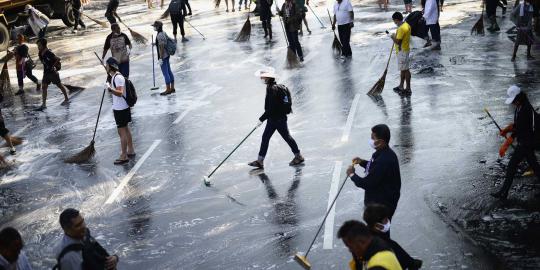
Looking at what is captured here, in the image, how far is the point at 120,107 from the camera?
1084cm

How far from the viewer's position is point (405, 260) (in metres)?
6.22

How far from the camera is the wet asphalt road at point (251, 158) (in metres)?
7.81

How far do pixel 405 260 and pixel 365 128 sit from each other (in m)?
5.67

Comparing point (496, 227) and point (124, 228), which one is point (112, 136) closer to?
point (124, 228)

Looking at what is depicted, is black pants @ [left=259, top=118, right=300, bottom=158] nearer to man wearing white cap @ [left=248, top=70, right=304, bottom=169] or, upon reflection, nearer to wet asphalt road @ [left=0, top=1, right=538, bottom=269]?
man wearing white cap @ [left=248, top=70, right=304, bottom=169]

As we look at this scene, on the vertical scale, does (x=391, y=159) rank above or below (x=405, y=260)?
above

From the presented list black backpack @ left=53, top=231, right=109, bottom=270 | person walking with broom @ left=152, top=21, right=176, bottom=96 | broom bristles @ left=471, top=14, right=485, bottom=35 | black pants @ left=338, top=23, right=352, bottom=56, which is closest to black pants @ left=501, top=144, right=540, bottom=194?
black backpack @ left=53, top=231, right=109, bottom=270

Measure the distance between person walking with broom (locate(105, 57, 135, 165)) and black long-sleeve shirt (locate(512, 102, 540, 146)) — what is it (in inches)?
240

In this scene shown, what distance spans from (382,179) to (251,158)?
15.7 feet

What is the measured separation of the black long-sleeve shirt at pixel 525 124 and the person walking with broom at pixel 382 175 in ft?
8.49

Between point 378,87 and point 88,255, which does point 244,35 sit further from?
point 88,255

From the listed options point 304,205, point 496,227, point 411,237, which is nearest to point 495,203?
point 496,227

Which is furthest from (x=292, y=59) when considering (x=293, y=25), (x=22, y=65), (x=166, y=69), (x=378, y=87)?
(x=22, y=65)

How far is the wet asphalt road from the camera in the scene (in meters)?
7.81
